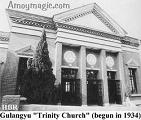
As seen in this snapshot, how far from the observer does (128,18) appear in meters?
7.98

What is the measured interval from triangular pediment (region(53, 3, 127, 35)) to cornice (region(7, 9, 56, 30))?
18.6 inches

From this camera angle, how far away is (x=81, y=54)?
30.6 feet

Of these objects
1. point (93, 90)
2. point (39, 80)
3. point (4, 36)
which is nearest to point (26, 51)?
point (4, 36)

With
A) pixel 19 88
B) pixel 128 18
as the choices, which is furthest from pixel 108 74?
pixel 19 88

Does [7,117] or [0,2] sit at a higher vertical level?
[0,2]


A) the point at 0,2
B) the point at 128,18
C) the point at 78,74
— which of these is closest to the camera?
the point at 0,2

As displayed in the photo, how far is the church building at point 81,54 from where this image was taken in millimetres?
8062

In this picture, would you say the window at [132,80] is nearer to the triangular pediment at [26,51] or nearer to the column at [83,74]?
the column at [83,74]

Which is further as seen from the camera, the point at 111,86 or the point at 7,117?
the point at 111,86

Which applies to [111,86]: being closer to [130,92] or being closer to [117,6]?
[130,92]

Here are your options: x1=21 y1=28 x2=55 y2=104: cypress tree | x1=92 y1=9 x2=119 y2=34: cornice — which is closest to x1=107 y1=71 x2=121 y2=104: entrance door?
x1=92 y1=9 x2=119 y2=34: cornice

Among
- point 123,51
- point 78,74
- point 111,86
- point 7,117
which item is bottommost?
point 7,117

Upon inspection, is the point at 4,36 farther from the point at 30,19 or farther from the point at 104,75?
the point at 104,75

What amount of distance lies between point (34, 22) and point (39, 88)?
3.76m
